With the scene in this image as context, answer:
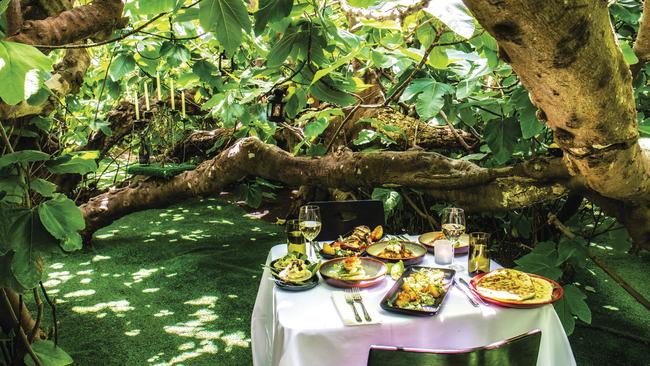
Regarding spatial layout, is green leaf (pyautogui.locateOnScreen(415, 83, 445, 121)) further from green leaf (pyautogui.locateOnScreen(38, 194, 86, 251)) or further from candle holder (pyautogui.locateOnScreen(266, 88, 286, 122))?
green leaf (pyautogui.locateOnScreen(38, 194, 86, 251))

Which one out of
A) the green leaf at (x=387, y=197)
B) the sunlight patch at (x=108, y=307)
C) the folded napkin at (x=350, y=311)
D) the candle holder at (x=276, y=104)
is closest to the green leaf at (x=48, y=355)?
the folded napkin at (x=350, y=311)

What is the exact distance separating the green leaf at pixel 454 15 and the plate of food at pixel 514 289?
885mm

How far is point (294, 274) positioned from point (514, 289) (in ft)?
2.46

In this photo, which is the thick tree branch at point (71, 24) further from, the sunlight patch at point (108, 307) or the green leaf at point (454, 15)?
the sunlight patch at point (108, 307)

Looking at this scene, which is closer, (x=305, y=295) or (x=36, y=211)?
(x=36, y=211)

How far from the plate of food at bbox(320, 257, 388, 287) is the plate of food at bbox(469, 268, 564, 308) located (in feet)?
1.10

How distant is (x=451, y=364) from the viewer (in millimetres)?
937

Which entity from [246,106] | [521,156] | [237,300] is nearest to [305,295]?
[246,106]

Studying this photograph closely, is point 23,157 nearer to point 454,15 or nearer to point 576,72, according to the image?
point 454,15

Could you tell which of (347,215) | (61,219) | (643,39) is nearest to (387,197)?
(347,215)

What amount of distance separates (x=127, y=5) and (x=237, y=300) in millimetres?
1996

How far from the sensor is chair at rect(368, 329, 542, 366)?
3.06 ft

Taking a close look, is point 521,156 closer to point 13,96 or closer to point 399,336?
point 399,336

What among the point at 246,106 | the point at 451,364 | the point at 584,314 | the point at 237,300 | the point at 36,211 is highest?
the point at 246,106
